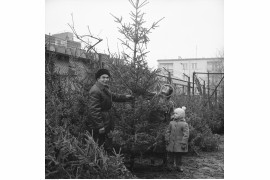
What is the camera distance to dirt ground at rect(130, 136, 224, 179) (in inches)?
188

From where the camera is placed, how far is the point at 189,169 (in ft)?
17.7

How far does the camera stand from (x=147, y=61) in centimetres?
470

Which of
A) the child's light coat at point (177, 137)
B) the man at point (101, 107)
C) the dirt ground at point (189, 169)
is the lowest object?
the dirt ground at point (189, 169)

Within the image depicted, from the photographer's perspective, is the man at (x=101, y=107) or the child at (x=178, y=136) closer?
the man at (x=101, y=107)

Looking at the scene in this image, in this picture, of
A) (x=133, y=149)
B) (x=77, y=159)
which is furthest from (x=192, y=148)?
(x=77, y=159)

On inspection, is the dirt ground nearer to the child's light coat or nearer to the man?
the child's light coat

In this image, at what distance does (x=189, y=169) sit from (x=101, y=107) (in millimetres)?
2367

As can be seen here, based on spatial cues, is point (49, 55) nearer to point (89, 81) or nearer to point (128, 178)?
point (89, 81)

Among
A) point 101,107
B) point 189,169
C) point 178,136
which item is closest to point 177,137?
point 178,136

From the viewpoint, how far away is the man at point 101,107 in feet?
14.6

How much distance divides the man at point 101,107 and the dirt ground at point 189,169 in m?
0.88

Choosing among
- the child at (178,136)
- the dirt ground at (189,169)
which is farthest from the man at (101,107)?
the child at (178,136)

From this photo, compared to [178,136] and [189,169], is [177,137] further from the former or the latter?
[189,169]

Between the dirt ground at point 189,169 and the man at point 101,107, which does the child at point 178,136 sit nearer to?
the dirt ground at point 189,169
